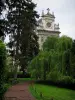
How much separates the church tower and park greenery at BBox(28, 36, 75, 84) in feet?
93.5

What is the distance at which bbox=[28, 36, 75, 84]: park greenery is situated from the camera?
30.5 m

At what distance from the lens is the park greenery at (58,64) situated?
100ft

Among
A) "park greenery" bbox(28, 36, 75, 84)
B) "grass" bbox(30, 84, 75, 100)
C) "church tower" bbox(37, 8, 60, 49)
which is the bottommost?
"grass" bbox(30, 84, 75, 100)

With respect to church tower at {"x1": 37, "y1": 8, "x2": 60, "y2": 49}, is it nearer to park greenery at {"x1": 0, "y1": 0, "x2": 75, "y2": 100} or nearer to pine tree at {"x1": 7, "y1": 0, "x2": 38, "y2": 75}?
park greenery at {"x1": 0, "y1": 0, "x2": 75, "y2": 100}

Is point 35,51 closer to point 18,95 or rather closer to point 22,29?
point 22,29

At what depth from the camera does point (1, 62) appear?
1334 centimetres

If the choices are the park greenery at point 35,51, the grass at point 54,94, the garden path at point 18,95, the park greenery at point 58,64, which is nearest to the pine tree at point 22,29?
the park greenery at point 35,51

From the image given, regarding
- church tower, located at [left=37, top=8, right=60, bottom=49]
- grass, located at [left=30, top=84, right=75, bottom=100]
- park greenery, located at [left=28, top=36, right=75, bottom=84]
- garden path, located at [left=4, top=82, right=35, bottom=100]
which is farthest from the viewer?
church tower, located at [left=37, top=8, right=60, bottom=49]

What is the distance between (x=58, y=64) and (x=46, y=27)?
130 ft

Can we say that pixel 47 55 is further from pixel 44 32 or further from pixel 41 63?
pixel 44 32

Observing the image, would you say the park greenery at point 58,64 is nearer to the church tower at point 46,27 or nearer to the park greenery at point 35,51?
the park greenery at point 35,51

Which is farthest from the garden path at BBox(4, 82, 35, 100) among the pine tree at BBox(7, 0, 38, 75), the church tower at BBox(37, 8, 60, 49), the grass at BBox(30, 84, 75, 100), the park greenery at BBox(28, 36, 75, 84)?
the church tower at BBox(37, 8, 60, 49)

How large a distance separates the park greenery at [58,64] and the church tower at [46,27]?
28.5 meters

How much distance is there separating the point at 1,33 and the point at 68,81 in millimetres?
14830
